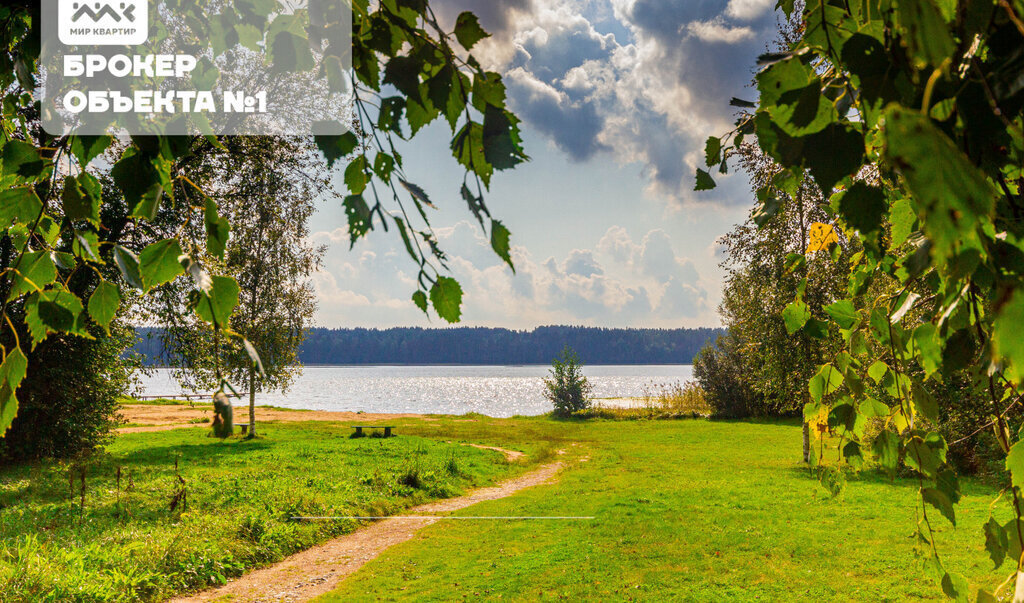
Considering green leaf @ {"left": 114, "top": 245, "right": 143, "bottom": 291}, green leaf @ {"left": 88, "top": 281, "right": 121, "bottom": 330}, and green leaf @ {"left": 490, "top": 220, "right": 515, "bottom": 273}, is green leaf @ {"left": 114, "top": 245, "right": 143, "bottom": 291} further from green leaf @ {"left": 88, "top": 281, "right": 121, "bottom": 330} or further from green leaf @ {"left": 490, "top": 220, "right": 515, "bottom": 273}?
green leaf @ {"left": 490, "top": 220, "right": 515, "bottom": 273}

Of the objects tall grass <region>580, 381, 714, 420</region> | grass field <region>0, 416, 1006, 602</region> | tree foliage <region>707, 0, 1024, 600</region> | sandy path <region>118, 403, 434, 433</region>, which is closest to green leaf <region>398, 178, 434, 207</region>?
tree foliage <region>707, 0, 1024, 600</region>

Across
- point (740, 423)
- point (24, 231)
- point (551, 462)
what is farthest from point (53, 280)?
point (740, 423)

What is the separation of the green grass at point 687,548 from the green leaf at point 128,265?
507cm

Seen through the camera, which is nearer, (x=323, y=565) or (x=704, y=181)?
(x=704, y=181)

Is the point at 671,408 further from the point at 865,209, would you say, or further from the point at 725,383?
the point at 865,209

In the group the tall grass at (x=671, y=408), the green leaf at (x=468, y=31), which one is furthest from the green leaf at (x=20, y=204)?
the tall grass at (x=671, y=408)

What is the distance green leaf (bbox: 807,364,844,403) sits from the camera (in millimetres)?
1477

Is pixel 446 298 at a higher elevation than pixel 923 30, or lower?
lower

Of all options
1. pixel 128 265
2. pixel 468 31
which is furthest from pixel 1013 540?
pixel 128 265

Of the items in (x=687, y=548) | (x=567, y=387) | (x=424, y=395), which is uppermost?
(x=687, y=548)

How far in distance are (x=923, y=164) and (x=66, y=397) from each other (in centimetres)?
1695

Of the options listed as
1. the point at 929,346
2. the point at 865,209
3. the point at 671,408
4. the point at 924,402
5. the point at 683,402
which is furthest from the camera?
the point at 683,402

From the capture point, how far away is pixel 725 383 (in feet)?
107

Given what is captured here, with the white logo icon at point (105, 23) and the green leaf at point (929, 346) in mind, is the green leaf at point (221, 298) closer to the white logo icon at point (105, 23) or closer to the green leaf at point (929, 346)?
the white logo icon at point (105, 23)
